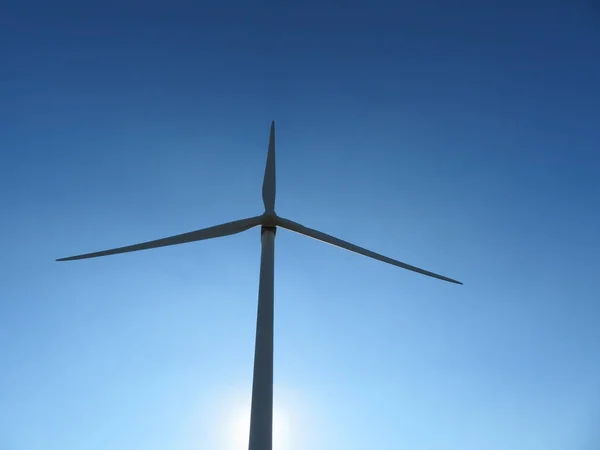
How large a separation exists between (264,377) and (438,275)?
40.5 ft

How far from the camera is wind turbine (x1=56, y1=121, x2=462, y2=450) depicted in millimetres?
17281

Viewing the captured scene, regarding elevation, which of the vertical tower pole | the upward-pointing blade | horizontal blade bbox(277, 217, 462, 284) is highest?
the upward-pointing blade

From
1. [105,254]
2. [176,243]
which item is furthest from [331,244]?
[105,254]

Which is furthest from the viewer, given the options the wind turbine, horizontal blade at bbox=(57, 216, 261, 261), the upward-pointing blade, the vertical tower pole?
the upward-pointing blade

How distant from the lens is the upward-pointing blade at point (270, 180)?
27.0 meters

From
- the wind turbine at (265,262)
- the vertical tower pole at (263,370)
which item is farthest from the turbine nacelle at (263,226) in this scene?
the vertical tower pole at (263,370)

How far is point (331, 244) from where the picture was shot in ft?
85.6

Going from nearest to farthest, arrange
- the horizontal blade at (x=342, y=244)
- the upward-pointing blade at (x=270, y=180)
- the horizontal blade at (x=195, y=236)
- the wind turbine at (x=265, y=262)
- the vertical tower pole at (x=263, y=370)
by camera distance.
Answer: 1. the vertical tower pole at (x=263, y=370)
2. the wind turbine at (x=265, y=262)
3. the horizontal blade at (x=195, y=236)
4. the horizontal blade at (x=342, y=244)
5. the upward-pointing blade at (x=270, y=180)

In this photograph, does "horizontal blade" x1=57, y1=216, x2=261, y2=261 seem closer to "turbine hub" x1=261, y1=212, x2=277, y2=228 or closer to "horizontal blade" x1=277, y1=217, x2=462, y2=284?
"turbine hub" x1=261, y1=212, x2=277, y2=228

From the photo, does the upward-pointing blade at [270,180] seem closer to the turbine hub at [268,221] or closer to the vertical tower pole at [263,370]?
the turbine hub at [268,221]

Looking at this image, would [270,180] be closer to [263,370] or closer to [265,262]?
[265,262]

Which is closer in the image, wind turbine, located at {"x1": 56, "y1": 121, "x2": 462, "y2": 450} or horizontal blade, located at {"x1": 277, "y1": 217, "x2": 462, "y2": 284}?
wind turbine, located at {"x1": 56, "y1": 121, "x2": 462, "y2": 450}

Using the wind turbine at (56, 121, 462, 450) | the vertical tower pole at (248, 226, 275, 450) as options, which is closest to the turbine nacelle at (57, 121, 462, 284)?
the wind turbine at (56, 121, 462, 450)

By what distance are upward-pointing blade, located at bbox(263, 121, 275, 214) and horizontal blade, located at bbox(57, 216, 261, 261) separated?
1.43 meters
